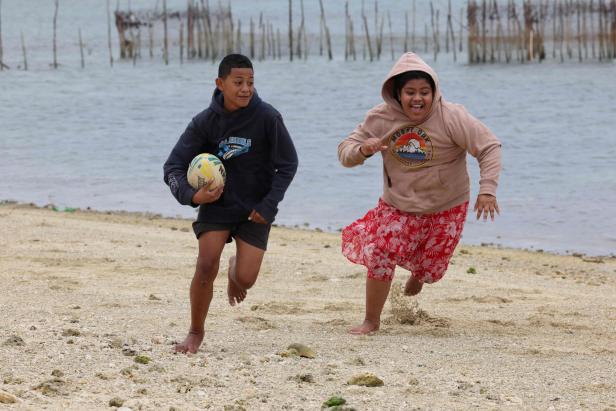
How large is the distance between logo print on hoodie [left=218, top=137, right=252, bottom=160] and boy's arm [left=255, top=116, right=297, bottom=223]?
0.41 feet

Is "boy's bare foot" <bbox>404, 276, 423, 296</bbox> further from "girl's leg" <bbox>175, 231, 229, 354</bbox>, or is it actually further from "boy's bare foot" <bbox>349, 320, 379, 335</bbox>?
"girl's leg" <bbox>175, 231, 229, 354</bbox>

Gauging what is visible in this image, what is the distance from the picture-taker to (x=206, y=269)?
5.62m

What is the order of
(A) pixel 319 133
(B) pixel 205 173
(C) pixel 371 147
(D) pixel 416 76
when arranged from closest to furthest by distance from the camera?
(B) pixel 205 173
(C) pixel 371 147
(D) pixel 416 76
(A) pixel 319 133

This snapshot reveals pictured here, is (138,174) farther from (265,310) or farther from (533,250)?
(265,310)

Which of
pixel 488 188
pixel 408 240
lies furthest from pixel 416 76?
pixel 408 240

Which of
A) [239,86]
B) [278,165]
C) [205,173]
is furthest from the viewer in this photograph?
[278,165]

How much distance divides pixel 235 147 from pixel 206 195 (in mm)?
320

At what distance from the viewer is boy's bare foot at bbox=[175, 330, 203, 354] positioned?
5629mm

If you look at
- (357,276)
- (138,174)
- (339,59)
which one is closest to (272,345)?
(357,276)

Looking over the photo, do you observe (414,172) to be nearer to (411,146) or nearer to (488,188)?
(411,146)

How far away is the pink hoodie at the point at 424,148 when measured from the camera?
5922 millimetres

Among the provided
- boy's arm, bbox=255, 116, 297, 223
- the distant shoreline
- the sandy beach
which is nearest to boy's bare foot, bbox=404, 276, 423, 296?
the sandy beach

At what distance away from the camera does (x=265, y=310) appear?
23.2 ft

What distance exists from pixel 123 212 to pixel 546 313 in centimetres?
713
